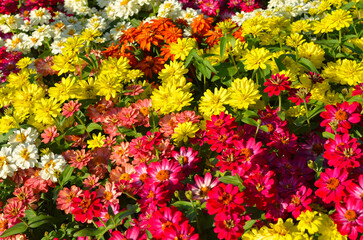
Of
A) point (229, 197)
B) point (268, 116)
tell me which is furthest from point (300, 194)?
point (268, 116)

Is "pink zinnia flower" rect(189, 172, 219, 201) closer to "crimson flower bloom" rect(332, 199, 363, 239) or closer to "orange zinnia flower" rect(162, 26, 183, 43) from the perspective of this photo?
"crimson flower bloom" rect(332, 199, 363, 239)

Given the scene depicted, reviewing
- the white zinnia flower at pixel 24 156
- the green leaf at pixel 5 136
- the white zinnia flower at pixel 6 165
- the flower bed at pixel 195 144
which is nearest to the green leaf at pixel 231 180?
the flower bed at pixel 195 144

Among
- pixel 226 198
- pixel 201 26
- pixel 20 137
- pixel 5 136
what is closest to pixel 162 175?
pixel 226 198

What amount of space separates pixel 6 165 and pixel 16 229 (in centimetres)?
47

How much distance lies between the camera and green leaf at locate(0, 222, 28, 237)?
1.97 m

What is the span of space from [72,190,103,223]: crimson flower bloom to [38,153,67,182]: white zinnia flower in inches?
17.5

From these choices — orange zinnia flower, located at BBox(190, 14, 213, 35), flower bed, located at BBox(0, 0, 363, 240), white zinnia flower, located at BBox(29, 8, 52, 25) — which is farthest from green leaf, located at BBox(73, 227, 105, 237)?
white zinnia flower, located at BBox(29, 8, 52, 25)

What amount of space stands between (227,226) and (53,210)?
51.0 inches

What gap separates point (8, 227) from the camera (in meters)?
2.05

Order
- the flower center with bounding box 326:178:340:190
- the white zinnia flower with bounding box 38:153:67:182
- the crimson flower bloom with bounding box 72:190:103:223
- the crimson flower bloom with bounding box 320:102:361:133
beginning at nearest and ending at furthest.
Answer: the flower center with bounding box 326:178:340:190 → the crimson flower bloom with bounding box 72:190:103:223 → the crimson flower bloom with bounding box 320:102:361:133 → the white zinnia flower with bounding box 38:153:67:182

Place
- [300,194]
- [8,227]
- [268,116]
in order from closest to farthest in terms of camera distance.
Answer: [300,194] < [8,227] < [268,116]

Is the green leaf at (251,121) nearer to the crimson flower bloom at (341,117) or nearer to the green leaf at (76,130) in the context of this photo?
the crimson flower bloom at (341,117)

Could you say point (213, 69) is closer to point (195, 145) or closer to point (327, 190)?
point (195, 145)

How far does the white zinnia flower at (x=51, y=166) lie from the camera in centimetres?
222
